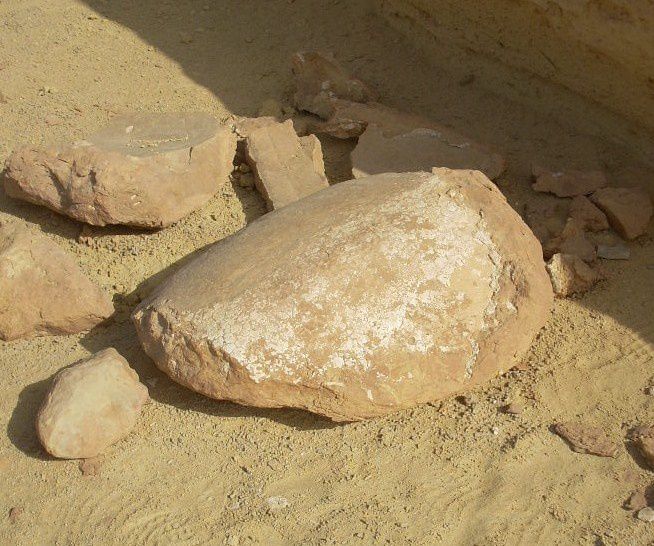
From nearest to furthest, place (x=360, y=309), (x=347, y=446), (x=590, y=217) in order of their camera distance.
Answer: (x=360, y=309)
(x=347, y=446)
(x=590, y=217)

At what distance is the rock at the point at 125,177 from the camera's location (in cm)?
365

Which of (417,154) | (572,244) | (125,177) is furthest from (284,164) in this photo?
(572,244)

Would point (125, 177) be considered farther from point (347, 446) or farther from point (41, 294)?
point (347, 446)

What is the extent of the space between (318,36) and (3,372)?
3045mm

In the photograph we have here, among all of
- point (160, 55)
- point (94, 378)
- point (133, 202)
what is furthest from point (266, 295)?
point (160, 55)

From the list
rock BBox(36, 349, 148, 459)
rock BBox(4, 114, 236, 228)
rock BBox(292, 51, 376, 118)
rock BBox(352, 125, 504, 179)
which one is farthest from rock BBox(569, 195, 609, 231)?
rock BBox(36, 349, 148, 459)

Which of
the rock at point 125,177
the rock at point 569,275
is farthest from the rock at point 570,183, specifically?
the rock at point 125,177

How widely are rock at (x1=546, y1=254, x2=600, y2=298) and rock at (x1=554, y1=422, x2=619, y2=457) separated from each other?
686 mm

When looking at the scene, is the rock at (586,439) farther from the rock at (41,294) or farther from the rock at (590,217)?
the rock at (41,294)

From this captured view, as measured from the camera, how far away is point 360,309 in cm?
282

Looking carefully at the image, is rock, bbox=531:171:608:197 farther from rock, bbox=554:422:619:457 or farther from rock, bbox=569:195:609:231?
rock, bbox=554:422:619:457

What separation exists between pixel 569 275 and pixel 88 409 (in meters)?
2.08

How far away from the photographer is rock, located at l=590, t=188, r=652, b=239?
364cm

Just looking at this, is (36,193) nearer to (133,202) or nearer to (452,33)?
(133,202)
